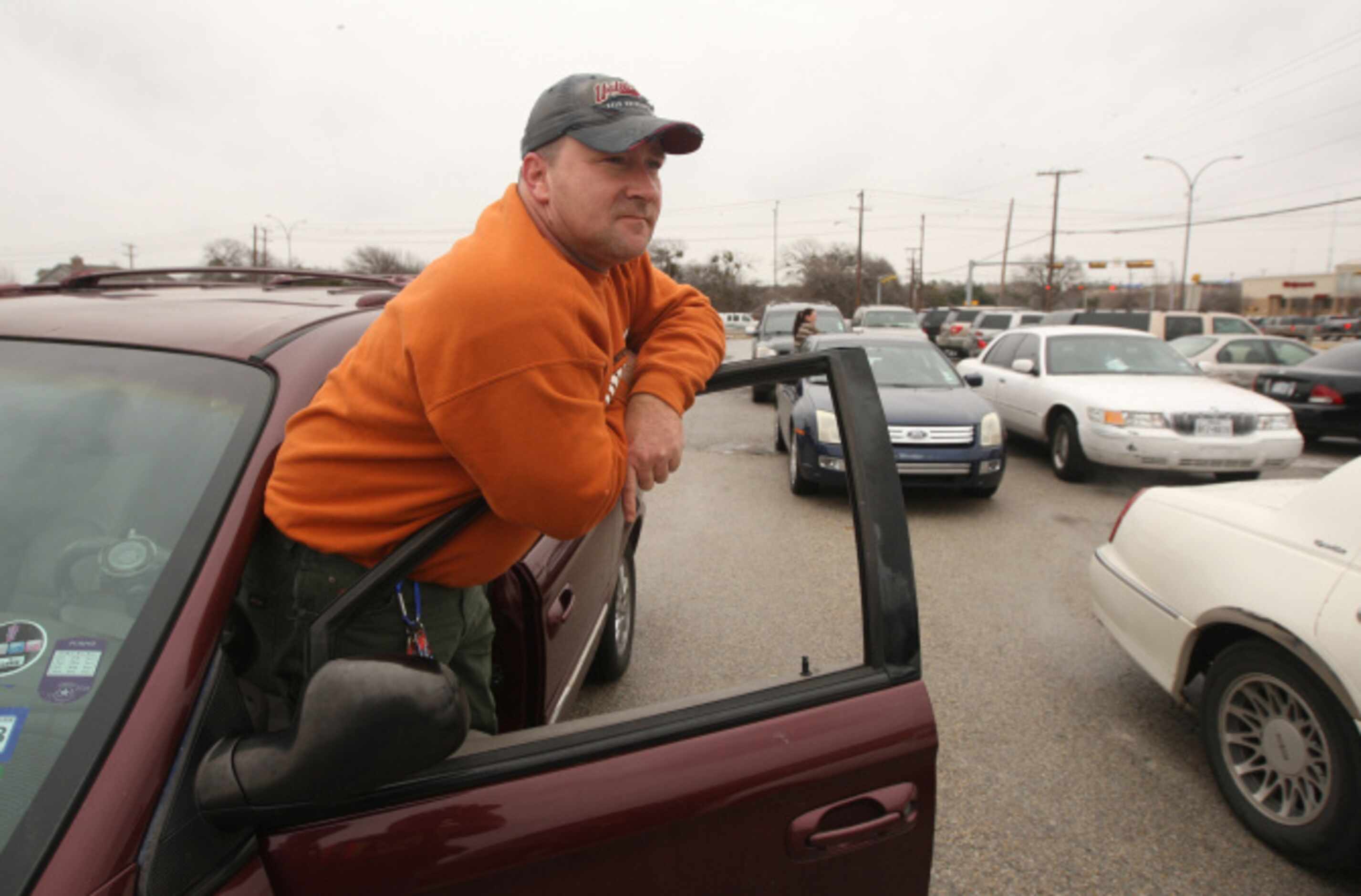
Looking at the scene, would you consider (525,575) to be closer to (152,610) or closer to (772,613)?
(152,610)

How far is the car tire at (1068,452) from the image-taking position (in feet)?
25.5

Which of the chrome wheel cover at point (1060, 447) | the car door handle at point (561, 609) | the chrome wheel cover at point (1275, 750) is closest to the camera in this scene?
the car door handle at point (561, 609)

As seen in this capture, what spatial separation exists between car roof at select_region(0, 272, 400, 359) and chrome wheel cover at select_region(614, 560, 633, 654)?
1.70 m

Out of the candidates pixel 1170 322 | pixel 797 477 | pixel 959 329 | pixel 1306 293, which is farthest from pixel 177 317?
pixel 1306 293

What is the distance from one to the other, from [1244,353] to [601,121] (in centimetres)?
1484

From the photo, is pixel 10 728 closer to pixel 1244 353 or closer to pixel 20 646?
pixel 20 646

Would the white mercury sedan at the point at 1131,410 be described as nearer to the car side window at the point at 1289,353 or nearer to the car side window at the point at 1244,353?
the car side window at the point at 1244,353

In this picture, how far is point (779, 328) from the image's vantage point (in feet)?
52.2

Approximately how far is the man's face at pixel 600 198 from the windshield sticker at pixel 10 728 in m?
1.03

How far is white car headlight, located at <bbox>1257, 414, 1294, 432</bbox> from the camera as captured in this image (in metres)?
7.16

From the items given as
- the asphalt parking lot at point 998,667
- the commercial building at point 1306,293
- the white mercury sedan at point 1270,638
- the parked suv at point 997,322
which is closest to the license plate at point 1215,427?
the asphalt parking lot at point 998,667

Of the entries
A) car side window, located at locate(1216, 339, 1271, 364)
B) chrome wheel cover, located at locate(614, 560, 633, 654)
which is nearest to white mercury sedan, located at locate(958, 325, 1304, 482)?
car side window, located at locate(1216, 339, 1271, 364)

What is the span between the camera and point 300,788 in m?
1.01

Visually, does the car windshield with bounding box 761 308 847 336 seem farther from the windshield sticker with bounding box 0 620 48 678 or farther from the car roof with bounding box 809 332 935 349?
the windshield sticker with bounding box 0 620 48 678
